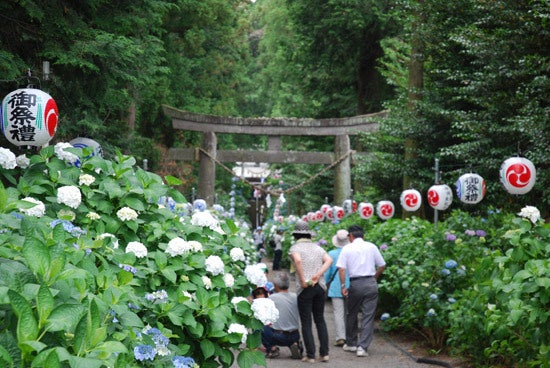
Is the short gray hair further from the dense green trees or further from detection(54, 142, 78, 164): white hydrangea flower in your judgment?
detection(54, 142, 78, 164): white hydrangea flower

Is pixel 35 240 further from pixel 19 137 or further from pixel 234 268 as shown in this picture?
pixel 19 137

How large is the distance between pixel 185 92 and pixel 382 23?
22.4 ft

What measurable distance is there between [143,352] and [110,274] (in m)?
0.41

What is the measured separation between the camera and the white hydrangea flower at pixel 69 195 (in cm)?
445

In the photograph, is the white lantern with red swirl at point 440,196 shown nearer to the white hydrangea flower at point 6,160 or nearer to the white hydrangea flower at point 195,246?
the white hydrangea flower at point 195,246

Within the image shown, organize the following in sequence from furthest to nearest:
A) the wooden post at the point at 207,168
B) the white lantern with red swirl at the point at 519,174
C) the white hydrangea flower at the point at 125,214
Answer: the wooden post at the point at 207,168 → the white lantern with red swirl at the point at 519,174 → the white hydrangea flower at the point at 125,214

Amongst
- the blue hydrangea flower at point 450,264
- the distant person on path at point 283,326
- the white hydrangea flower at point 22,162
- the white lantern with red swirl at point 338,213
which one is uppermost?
the white hydrangea flower at point 22,162

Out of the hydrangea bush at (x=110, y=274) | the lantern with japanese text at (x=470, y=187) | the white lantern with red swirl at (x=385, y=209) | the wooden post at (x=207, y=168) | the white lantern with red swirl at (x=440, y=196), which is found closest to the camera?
the hydrangea bush at (x=110, y=274)

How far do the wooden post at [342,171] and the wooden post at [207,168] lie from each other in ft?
12.5

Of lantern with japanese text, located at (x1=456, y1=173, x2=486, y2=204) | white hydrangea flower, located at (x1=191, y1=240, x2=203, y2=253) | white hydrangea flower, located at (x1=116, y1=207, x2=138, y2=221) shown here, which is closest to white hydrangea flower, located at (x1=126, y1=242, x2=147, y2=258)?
white hydrangea flower, located at (x1=116, y1=207, x2=138, y2=221)

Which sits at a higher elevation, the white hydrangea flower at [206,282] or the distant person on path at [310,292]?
the white hydrangea flower at [206,282]

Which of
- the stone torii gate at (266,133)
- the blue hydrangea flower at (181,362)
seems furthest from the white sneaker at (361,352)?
the stone torii gate at (266,133)

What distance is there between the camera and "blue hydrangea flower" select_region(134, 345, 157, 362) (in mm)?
3170

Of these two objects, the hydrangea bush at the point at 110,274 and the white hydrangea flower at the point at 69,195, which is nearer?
the hydrangea bush at the point at 110,274
